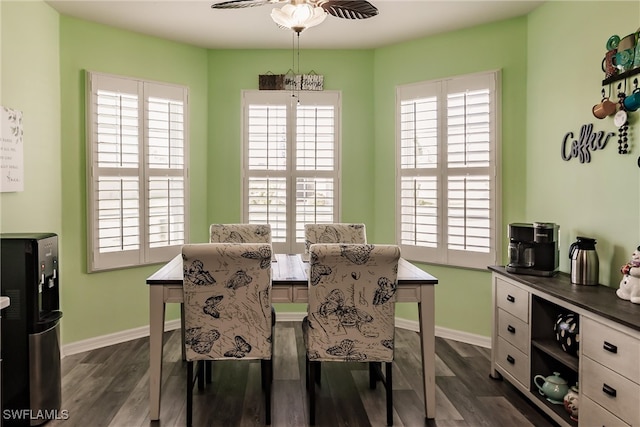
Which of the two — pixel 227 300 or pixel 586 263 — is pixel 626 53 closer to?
pixel 586 263

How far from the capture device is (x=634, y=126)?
8.14ft

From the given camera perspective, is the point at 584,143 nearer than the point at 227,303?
No

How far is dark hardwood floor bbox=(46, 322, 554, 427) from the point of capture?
2.57m

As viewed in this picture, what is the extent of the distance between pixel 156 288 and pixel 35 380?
83 cm

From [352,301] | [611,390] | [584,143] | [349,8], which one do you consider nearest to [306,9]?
[349,8]

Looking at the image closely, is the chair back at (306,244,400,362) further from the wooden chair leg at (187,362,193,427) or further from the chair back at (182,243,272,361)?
the wooden chair leg at (187,362,193,427)

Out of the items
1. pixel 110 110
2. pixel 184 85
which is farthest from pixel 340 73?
pixel 110 110

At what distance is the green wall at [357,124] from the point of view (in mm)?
2869

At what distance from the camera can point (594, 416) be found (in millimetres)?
2133

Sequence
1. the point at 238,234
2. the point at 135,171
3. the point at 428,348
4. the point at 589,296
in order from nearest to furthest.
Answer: the point at 589,296 < the point at 428,348 < the point at 238,234 < the point at 135,171

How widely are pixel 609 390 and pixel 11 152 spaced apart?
147 inches

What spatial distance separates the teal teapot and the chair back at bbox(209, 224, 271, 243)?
2231 mm

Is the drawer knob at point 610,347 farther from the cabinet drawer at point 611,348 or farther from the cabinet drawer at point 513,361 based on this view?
the cabinet drawer at point 513,361

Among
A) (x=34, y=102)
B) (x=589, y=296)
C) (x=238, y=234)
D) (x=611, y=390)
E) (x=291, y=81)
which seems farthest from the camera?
(x=291, y=81)
